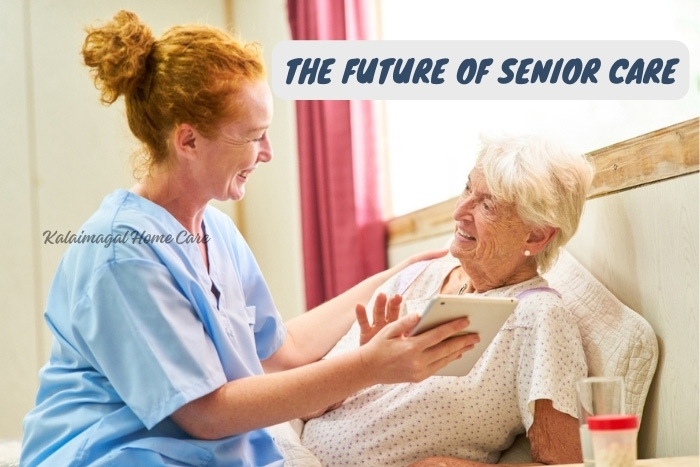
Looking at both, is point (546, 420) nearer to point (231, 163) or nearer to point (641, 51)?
point (231, 163)

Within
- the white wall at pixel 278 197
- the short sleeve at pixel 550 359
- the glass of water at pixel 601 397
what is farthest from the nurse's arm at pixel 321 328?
the white wall at pixel 278 197

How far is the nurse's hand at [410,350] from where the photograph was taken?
4.00ft

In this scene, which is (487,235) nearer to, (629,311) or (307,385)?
(629,311)

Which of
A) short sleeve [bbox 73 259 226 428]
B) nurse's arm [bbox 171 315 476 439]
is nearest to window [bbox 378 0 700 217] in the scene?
nurse's arm [bbox 171 315 476 439]

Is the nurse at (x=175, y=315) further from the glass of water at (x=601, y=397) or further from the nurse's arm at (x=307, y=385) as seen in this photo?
the glass of water at (x=601, y=397)

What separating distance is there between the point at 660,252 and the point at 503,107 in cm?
101

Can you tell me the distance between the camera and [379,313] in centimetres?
140

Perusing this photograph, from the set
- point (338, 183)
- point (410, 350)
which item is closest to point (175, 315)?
point (410, 350)

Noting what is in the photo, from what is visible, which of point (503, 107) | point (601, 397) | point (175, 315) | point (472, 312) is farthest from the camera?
point (503, 107)

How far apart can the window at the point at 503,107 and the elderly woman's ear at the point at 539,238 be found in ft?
0.60

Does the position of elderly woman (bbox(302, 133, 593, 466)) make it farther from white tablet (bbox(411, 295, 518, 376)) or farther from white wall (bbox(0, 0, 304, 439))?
white wall (bbox(0, 0, 304, 439))

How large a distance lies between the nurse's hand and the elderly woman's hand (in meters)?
0.10

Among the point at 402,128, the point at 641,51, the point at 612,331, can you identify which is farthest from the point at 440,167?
the point at 612,331

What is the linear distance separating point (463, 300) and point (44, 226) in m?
3.44
